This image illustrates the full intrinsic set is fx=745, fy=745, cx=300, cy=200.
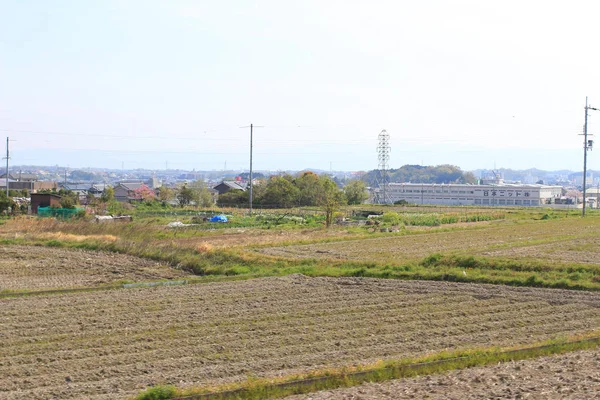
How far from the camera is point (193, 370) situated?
408 inches

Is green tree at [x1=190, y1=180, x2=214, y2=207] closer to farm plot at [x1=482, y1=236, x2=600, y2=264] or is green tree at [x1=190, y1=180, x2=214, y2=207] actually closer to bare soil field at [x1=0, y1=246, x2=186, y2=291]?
bare soil field at [x1=0, y1=246, x2=186, y2=291]

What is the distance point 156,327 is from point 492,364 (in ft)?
19.3

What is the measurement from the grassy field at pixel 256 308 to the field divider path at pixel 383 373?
15 cm

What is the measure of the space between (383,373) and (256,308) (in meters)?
5.48

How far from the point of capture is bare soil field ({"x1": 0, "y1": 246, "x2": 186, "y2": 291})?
19.4 metres

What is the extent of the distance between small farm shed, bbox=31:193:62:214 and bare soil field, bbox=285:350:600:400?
1666 inches

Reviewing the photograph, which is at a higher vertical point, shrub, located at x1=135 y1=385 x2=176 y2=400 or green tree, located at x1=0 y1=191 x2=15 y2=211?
green tree, located at x1=0 y1=191 x2=15 y2=211

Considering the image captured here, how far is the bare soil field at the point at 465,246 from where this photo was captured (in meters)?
25.4

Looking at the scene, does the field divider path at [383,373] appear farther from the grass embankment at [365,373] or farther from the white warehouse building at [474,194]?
the white warehouse building at [474,194]

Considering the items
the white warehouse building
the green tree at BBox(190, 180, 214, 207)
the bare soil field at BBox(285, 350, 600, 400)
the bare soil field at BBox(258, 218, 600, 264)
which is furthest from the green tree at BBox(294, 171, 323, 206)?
the bare soil field at BBox(285, 350, 600, 400)

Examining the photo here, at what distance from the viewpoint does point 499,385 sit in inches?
371

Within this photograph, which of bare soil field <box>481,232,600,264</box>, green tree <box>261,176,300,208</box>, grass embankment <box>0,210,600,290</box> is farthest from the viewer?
green tree <box>261,176,300,208</box>

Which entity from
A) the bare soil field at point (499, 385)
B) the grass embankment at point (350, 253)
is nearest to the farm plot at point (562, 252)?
the grass embankment at point (350, 253)

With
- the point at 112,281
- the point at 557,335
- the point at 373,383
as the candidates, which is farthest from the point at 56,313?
the point at 557,335
